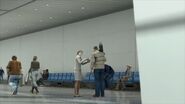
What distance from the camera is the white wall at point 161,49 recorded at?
1137 millimetres

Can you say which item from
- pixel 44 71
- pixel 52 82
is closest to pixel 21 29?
pixel 44 71

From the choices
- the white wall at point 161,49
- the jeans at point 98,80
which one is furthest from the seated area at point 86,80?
the white wall at point 161,49

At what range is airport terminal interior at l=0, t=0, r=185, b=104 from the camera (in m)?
1.19

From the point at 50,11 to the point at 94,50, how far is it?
31.1ft

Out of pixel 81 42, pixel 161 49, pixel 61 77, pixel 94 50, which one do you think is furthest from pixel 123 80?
pixel 161 49

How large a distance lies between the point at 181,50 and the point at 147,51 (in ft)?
0.51

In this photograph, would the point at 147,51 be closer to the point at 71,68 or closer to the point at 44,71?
the point at 71,68

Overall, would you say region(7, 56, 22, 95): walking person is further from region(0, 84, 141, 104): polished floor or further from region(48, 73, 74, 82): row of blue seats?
region(48, 73, 74, 82): row of blue seats

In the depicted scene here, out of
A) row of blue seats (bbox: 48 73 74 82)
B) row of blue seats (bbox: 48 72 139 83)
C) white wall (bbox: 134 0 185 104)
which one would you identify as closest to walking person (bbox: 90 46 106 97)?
row of blue seats (bbox: 48 72 139 83)

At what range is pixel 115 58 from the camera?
59.9 feet

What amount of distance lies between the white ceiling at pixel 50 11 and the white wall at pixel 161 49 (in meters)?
14.1

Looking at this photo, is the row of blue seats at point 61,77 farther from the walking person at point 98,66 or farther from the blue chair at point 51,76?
the walking person at point 98,66

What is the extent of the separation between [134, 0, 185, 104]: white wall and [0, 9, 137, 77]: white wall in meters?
15.8

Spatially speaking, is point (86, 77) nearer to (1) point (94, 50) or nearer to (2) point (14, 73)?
(2) point (14, 73)
